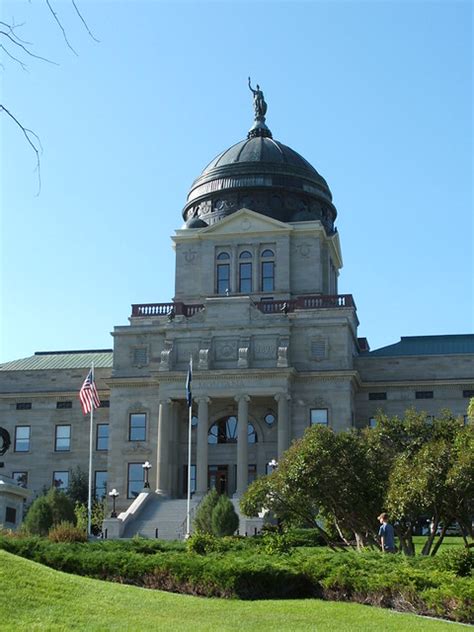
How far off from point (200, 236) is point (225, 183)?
16.3ft

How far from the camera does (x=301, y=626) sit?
19.7 metres

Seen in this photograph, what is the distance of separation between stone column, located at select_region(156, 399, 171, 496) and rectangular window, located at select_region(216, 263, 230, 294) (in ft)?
40.4

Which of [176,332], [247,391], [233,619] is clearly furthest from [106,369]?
[233,619]

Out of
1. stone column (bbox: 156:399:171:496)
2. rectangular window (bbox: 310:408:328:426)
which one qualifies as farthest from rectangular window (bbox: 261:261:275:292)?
stone column (bbox: 156:399:171:496)

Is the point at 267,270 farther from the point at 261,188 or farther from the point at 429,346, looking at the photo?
the point at 429,346

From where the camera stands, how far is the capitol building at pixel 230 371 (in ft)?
213

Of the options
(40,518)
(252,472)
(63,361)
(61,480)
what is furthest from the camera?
(63,361)

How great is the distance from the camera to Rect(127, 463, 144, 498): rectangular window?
65894mm

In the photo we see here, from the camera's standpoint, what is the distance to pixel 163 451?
64.6m

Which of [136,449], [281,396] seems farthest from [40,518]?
[281,396]

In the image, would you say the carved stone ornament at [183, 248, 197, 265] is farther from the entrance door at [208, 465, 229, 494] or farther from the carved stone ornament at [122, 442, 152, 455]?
the entrance door at [208, 465, 229, 494]

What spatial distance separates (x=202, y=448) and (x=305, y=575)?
40.0 metres

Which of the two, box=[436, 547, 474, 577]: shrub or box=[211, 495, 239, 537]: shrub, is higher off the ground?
box=[211, 495, 239, 537]: shrub

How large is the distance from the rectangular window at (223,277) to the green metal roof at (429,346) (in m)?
11.0
